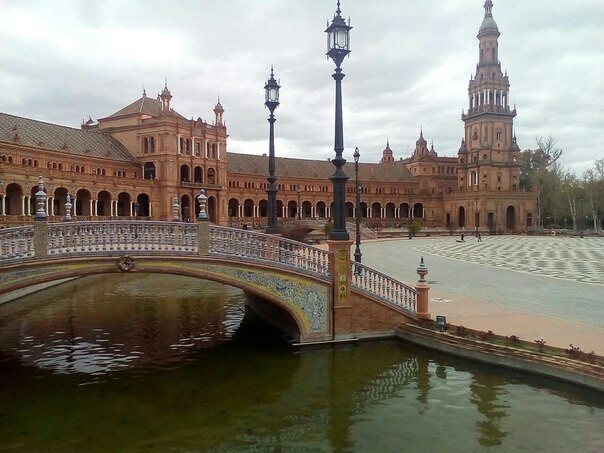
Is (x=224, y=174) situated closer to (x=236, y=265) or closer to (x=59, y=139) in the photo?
(x=59, y=139)

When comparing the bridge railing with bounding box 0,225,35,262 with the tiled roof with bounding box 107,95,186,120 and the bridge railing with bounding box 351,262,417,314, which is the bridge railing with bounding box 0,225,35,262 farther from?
the tiled roof with bounding box 107,95,186,120

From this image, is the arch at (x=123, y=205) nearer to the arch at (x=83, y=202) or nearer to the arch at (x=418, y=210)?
the arch at (x=83, y=202)

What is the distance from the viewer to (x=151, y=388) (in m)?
11.7

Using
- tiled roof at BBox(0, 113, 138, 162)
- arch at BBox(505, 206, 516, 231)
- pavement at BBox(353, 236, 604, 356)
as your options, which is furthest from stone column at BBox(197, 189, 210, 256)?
arch at BBox(505, 206, 516, 231)

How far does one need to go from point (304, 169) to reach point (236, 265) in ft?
261

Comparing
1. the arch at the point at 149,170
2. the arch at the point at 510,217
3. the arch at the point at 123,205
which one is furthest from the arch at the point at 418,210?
the arch at the point at 123,205

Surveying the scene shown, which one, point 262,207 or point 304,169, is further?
point 304,169

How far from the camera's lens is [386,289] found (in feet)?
50.9

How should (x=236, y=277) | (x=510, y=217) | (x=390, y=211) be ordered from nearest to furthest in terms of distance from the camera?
(x=236, y=277) → (x=510, y=217) → (x=390, y=211)

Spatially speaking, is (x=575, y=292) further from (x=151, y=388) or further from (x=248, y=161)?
(x=248, y=161)

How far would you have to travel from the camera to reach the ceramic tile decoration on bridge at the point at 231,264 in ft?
41.3

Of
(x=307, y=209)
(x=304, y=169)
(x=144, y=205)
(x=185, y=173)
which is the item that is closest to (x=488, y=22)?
(x=304, y=169)

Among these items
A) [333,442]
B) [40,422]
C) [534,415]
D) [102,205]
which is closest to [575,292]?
[534,415]

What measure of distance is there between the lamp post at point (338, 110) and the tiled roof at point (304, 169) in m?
67.2
